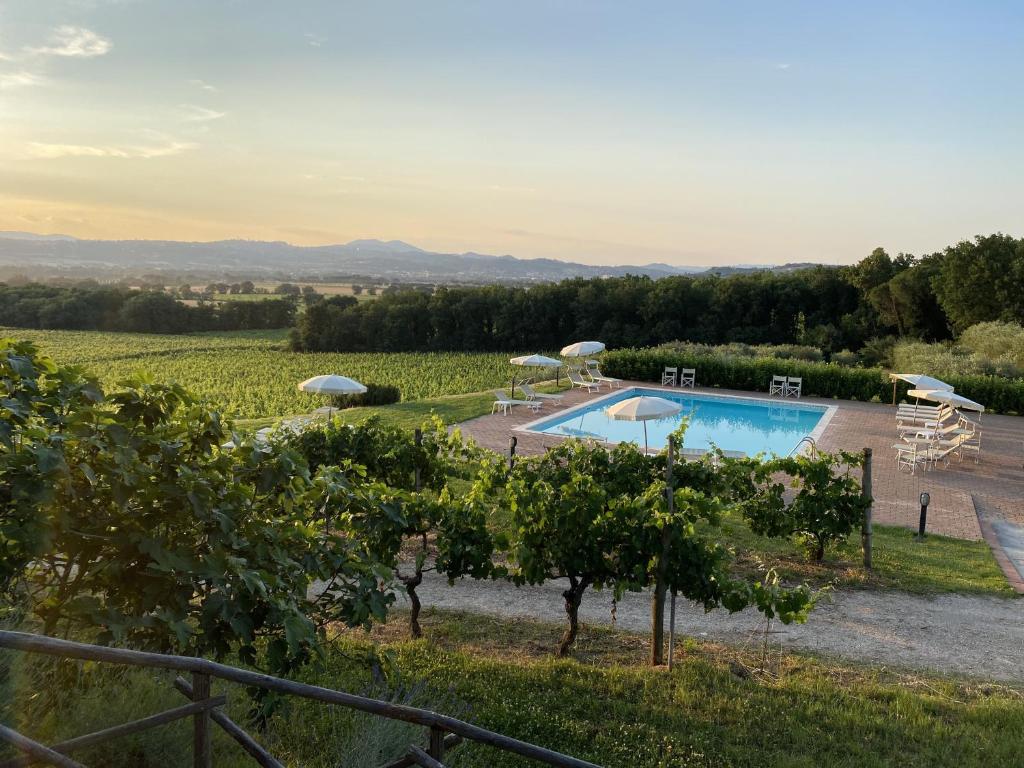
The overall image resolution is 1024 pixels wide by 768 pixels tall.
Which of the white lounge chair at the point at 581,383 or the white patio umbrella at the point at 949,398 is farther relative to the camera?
the white lounge chair at the point at 581,383

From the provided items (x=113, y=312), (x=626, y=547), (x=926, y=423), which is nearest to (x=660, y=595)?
(x=626, y=547)

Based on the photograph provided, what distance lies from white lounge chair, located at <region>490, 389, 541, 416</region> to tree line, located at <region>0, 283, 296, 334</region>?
45505mm

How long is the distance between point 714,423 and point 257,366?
972 inches

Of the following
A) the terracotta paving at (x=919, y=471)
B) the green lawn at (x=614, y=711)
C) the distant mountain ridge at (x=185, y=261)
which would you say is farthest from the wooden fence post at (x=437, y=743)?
the distant mountain ridge at (x=185, y=261)

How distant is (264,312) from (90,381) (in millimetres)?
61256

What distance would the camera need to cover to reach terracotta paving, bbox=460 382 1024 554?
37.6 ft

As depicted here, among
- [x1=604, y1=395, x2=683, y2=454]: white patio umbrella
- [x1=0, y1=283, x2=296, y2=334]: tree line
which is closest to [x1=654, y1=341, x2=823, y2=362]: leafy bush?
[x1=604, y1=395, x2=683, y2=454]: white patio umbrella

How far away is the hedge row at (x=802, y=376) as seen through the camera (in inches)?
793

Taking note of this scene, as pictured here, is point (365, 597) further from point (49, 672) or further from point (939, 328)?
point (939, 328)

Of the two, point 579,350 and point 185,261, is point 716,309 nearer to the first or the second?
point 579,350

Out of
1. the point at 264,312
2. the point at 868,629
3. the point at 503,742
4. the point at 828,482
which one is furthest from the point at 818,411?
the point at 264,312

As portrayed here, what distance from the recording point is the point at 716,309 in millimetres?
40344

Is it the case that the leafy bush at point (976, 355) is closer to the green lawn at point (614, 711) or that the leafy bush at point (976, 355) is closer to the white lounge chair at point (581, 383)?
the white lounge chair at point (581, 383)

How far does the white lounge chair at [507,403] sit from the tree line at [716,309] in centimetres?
2136
